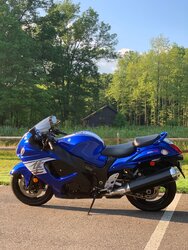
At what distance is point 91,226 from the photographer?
16.1 ft

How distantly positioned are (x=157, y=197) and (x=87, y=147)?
114 centimetres

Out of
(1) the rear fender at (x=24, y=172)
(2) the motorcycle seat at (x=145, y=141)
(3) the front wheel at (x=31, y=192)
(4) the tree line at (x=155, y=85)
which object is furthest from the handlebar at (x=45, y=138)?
(4) the tree line at (x=155, y=85)

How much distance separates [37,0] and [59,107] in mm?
13564

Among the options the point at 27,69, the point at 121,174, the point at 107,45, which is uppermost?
the point at 107,45

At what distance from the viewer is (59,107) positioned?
55.4 metres

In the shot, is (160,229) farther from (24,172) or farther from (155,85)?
(155,85)

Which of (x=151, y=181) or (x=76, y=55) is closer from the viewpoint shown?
(x=151, y=181)

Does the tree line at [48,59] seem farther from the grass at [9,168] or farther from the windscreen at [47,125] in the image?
the windscreen at [47,125]

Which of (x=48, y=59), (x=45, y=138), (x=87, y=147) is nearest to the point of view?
(x=87, y=147)

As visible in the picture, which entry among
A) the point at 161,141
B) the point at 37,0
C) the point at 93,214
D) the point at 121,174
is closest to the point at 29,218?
the point at 93,214

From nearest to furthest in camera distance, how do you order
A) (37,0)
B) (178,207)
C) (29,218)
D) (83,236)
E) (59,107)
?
(83,236), (29,218), (178,207), (37,0), (59,107)

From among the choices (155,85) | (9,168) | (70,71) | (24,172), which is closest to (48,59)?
(70,71)

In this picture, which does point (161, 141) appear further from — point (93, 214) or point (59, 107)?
point (59, 107)

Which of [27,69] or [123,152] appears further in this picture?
[27,69]
